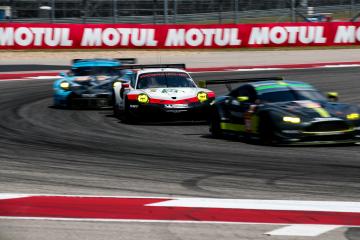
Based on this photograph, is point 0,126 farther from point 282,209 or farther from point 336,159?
point 282,209

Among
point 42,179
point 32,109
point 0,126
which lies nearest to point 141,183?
point 42,179

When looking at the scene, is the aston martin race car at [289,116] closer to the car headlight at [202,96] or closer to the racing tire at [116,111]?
the car headlight at [202,96]

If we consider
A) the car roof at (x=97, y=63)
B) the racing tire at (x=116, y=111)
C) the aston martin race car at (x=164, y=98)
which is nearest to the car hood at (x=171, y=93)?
the aston martin race car at (x=164, y=98)

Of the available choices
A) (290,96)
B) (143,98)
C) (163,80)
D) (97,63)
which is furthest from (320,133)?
(97,63)

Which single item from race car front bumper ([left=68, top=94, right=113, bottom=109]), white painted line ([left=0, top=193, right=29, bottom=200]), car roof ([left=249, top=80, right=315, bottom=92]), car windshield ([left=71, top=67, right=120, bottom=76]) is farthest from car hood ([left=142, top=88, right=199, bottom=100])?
white painted line ([left=0, top=193, right=29, bottom=200])

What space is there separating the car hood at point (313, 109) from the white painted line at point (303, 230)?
20.4 ft

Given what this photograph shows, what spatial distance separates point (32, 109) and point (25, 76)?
31.1ft

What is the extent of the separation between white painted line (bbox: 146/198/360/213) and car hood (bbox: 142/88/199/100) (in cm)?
867

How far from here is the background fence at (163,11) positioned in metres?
37.9

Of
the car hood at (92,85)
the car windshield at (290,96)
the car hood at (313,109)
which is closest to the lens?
the car hood at (313,109)

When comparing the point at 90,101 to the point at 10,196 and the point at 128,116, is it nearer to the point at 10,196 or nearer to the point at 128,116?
the point at 128,116

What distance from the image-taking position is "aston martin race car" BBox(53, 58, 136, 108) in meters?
20.8

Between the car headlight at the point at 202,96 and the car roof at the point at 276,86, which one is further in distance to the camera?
the car headlight at the point at 202,96

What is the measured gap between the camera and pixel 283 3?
135 feet
